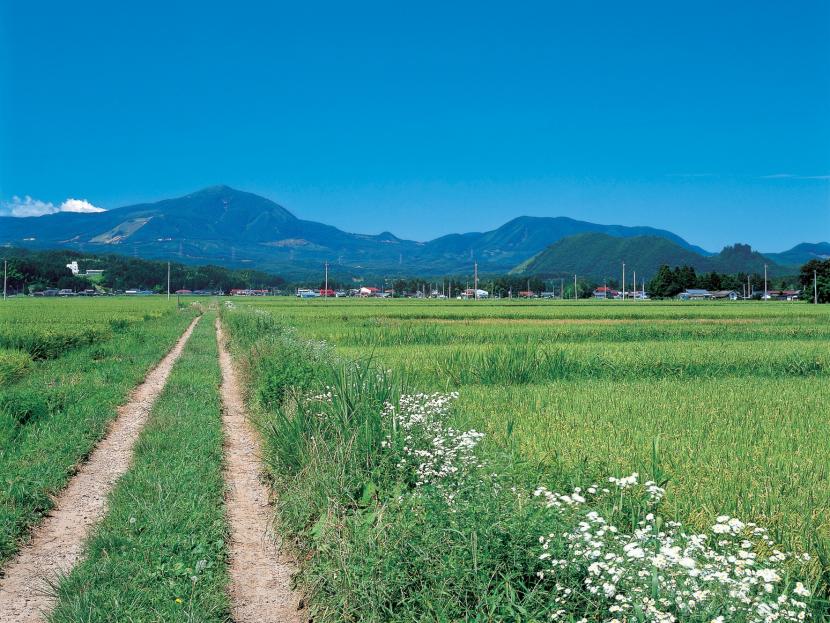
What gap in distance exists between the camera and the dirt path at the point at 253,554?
5.63 metres

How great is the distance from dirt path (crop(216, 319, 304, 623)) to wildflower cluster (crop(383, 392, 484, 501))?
1523 mm

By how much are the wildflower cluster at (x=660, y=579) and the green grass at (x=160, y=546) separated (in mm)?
2865

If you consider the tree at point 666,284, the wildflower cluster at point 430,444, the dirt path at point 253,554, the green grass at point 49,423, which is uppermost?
the tree at point 666,284

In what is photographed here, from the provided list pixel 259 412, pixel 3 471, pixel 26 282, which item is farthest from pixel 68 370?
pixel 26 282

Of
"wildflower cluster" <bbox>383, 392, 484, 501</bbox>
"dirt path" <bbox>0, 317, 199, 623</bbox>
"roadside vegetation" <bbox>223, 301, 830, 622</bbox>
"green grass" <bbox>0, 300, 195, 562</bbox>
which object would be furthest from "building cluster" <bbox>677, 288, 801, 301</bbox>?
"wildflower cluster" <bbox>383, 392, 484, 501</bbox>

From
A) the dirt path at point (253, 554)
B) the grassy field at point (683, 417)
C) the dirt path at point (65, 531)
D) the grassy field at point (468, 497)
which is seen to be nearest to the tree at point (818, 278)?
the grassy field at point (683, 417)

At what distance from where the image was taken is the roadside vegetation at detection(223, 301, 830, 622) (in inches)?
155

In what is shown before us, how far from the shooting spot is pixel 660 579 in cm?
365

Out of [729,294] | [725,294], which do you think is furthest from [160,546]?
[729,294]

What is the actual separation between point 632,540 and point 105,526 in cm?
537

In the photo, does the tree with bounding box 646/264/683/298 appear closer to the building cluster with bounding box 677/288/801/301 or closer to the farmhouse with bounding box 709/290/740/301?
the building cluster with bounding box 677/288/801/301

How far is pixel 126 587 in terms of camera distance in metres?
5.55

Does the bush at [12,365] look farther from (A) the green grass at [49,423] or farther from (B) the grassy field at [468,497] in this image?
(B) the grassy field at [468,497]

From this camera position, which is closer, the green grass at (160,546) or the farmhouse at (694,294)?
the green grass at (160,546)
